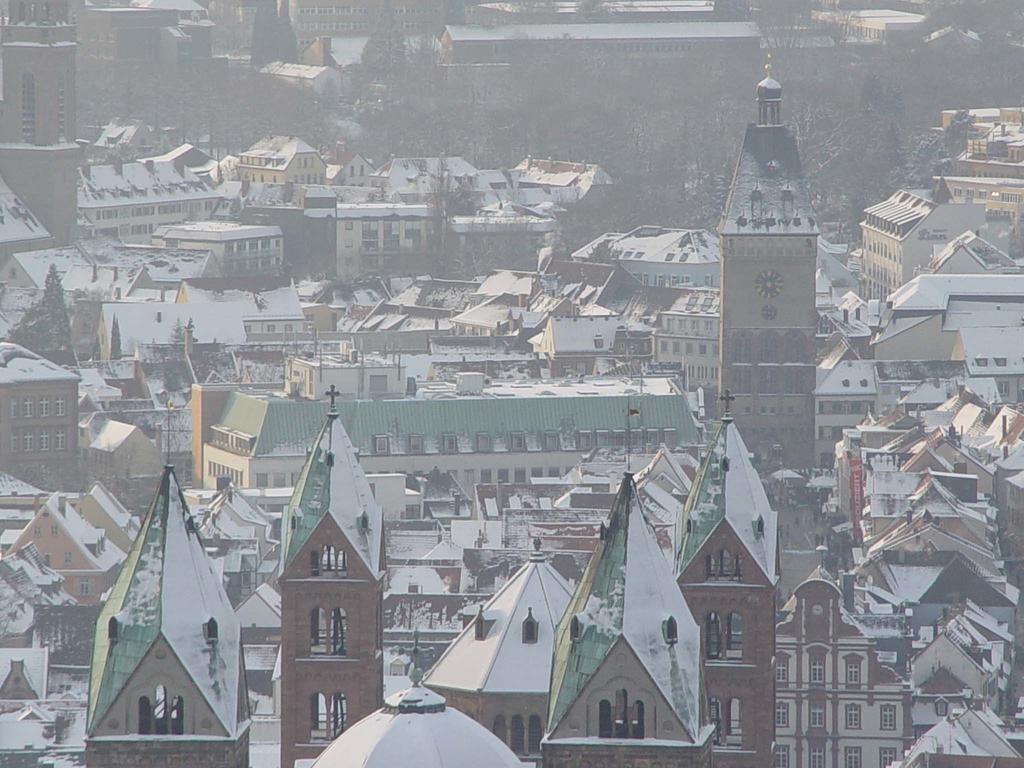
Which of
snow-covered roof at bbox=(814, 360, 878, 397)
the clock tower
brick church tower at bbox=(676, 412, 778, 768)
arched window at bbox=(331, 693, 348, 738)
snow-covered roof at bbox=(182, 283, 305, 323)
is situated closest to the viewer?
brick church tower at bbox=(676, 412, 778, 768)

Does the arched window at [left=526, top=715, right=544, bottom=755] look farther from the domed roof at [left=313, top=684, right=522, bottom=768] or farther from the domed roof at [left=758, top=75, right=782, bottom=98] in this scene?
the domed roof at [left=758, top=75, right=782, bottom=98]

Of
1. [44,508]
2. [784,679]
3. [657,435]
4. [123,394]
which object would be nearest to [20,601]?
[44,508]

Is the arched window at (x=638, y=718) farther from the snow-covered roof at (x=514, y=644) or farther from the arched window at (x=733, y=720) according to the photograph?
the snow-covered roof at (x=514, y=644)

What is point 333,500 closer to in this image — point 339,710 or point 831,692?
point 339,710

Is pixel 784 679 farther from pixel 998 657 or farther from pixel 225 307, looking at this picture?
pixel 225 307

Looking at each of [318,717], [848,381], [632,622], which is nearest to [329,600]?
[318,717]

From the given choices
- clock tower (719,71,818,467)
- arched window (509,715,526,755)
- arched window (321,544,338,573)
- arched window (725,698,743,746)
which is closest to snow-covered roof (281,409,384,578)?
arched window (321,544,338,573)

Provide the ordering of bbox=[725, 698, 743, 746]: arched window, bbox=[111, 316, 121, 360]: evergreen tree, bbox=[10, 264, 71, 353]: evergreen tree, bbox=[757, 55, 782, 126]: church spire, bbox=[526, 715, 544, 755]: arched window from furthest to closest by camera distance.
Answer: bbox=[111, 316, 121, 360]: evergreen tree → bbox=[10, 264, 71, 353]: evergreen tree → bbox=[757, 55, 782, 126]: church spire → bbox=[526, 715, 544, 755]: arched window → bbox=[725, 698, 743, 746]: arched window
